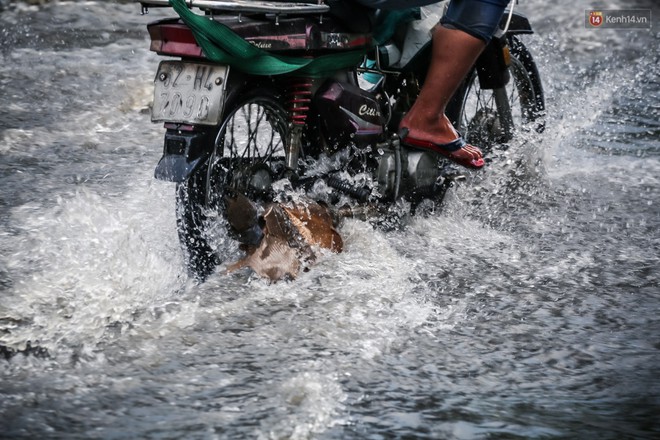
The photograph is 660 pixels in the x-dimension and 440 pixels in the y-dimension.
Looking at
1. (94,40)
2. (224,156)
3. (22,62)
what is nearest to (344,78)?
(224,156)

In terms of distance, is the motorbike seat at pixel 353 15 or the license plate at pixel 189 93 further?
the motorbike seat at pixel 353 15

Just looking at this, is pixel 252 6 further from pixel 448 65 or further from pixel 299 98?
pixel 448 65

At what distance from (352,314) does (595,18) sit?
7567 millimetres

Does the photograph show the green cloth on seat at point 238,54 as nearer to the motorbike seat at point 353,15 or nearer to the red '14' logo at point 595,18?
the motorbike seat at point 353,15

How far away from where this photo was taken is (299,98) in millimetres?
3994

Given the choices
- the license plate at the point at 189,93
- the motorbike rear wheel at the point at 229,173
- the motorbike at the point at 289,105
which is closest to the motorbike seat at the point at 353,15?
the motorbike at the point at 289,105

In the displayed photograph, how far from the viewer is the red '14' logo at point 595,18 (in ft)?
33.0

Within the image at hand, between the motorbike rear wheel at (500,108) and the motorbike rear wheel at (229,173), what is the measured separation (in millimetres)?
1133

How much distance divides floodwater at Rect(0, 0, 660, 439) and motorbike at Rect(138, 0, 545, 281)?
23 centimetres

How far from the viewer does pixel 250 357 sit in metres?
3.24

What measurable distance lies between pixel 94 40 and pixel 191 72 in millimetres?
5883

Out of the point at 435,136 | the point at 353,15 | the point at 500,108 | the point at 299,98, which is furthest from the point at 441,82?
the point at 500,108

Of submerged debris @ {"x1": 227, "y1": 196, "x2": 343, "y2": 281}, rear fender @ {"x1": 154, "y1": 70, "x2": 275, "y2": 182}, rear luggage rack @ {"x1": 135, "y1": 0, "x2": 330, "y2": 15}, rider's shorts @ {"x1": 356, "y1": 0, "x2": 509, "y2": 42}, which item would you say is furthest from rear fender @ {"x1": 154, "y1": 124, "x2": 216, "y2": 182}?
rider's shorts @ {"x1": 356, "y1": 0, "x2": 509, "y2": 42}

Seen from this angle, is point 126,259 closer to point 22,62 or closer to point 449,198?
point 449,198
